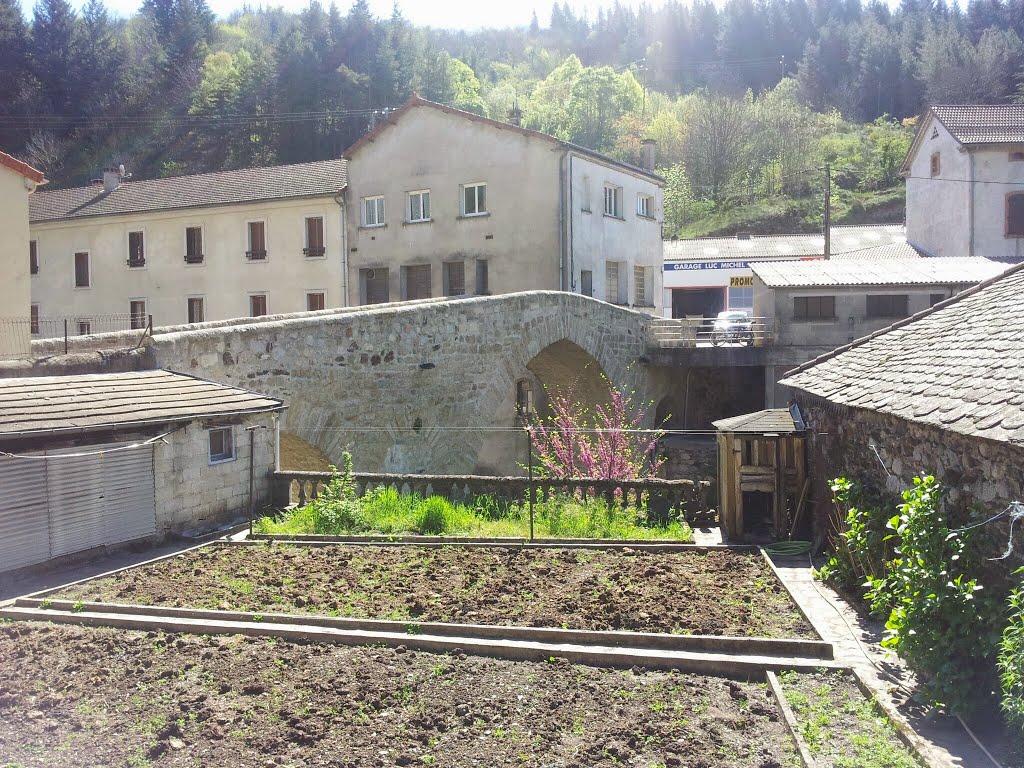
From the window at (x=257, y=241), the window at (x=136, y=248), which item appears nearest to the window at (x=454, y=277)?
the window at (x=257, y=241)

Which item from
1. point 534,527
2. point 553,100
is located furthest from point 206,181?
point 553,100

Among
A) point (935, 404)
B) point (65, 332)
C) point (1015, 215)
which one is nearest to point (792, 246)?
point (1015, 215)

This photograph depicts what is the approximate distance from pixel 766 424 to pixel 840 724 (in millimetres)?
6616

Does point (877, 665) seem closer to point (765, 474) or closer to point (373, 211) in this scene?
point (765, 474)

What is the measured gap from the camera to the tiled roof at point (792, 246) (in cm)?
4231

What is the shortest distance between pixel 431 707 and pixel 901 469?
481 cm

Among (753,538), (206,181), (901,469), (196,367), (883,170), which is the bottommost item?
(753,538)

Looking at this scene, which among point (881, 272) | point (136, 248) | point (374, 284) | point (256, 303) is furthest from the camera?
point (136, 248)

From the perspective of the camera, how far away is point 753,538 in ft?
38.4

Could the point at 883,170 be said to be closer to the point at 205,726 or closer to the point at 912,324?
the point at 912,324

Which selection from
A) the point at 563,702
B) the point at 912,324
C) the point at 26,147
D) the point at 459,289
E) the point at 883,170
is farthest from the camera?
the point at 883,170

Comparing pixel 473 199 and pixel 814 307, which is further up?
pixel 473 199

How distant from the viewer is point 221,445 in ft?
41.7

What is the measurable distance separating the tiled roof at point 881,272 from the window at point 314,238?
14395 mm
